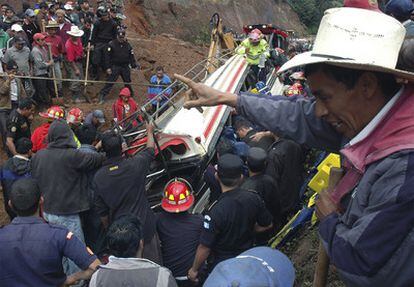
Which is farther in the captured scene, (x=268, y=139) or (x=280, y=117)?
(x=268, y=139)

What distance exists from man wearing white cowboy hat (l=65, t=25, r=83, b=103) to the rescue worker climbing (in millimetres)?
3985

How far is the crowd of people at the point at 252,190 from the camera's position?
1584 millimetres

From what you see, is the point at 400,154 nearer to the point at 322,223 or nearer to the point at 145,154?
the point at 322,223

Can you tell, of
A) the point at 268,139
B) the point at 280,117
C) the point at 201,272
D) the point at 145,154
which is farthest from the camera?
the point at 268,139

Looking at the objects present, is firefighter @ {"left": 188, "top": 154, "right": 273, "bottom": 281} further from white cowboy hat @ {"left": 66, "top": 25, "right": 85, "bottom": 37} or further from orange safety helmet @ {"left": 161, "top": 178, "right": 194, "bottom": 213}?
white cowboy hat @ {"left": 66, "top": 25, "right": 85, "bottom": 37}

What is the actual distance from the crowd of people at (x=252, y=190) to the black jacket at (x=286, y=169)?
0.04 ft

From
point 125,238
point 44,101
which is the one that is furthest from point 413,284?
point 44,101

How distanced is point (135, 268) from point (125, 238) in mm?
427

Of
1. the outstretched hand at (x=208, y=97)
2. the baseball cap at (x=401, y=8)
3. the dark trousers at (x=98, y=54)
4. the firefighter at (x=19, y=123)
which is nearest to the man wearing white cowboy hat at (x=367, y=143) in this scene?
the outstretched hand at (x=208, y=97)

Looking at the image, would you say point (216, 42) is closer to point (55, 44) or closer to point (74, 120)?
point (55, 44)

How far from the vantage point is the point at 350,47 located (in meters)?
1.73

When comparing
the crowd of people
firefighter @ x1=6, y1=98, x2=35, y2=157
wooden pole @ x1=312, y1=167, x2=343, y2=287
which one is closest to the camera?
the crowd of people

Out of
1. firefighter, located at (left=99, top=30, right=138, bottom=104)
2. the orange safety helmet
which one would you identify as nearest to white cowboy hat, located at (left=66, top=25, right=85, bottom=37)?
firefighter, located at (left=99, top=30, right=138, bottom=104)

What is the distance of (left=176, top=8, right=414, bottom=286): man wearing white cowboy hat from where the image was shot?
1504 mm
